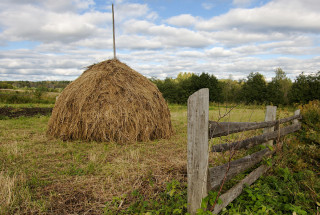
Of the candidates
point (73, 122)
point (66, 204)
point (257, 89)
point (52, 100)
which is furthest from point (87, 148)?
point (257, 89)

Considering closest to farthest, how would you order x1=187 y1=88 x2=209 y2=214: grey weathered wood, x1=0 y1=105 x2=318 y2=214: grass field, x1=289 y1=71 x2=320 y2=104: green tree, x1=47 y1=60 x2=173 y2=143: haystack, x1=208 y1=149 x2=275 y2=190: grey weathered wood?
x1=187 y1=88 x2=209 y2=214: grey weathered wood, x1=208 y1=149 x2=275 y2=190: grey weathered wood, x1=0 y1=105 x2=318 y2=214: grass field, x1=47 y1=60 x2=173 y2=143: haystack, x1=289 y1=71 x2=320 y2=104: green tree

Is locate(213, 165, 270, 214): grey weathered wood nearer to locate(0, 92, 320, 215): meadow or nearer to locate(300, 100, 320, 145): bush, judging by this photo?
locate(0, 92, 320, 215): meadow

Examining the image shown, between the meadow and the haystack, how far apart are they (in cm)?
85

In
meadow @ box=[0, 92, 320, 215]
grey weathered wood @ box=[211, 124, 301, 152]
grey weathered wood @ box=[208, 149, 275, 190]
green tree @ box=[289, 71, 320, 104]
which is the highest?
green tree @ box=[289, 71, 320, 104]

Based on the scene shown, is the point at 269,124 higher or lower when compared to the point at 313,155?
higher

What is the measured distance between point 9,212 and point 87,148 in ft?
11.5

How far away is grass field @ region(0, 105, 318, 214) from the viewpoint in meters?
3.36

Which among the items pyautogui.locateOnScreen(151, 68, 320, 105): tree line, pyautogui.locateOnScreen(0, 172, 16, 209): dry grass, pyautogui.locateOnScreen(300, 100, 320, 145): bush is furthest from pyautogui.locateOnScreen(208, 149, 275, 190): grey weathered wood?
pyautogui.locateOnScreen(151, 68, 320, 105): tree line

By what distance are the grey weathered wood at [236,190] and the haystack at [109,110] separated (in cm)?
404

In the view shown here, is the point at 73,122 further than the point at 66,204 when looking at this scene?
Yes

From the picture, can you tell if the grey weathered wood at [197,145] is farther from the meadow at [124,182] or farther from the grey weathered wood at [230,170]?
the meadow at [124,182]

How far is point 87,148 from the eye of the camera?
21.7 feet

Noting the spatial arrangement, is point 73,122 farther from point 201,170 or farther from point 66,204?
point 201,170

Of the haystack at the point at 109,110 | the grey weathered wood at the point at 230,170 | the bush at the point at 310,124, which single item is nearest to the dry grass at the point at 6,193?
the grey weathered wood at the point at 230,170
